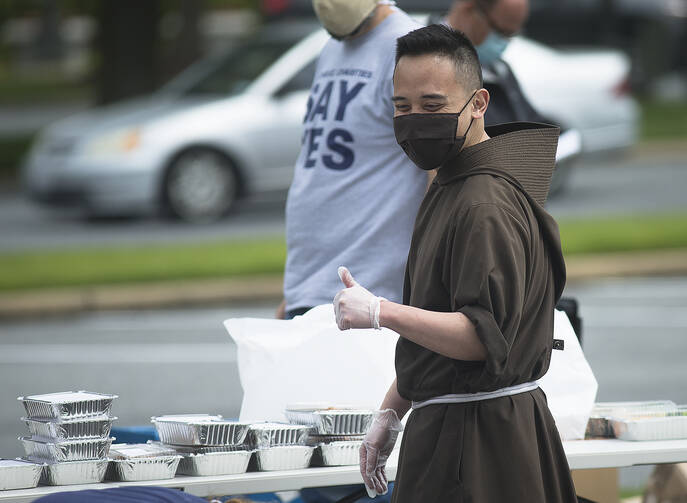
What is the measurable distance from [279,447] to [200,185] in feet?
35.0

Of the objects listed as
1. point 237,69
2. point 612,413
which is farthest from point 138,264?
point 612,413

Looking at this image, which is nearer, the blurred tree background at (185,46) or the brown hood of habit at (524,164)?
the brown hood of habit at (524,164)

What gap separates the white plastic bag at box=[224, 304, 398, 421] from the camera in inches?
163

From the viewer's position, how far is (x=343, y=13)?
427 cm

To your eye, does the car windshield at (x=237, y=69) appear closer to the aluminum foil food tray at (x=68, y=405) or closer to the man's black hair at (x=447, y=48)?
the aluminum foil food tray at (x=68, y=405)

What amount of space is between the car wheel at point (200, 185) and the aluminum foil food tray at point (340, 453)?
10406mm

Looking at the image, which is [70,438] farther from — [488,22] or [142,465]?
[488,22]

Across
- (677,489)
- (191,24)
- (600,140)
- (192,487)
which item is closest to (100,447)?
(192,487)

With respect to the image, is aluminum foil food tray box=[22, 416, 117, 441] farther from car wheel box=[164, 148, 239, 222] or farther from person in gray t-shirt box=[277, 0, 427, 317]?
car wheel box=[164, 148, 239, 222]

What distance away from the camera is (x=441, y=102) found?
2904 millimetres

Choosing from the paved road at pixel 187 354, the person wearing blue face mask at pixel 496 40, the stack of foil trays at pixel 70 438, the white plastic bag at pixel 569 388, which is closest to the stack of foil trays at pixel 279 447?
the stack of foil trays at pixel 70 438

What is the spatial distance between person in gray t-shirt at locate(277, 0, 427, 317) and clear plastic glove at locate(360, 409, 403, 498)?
1136mm

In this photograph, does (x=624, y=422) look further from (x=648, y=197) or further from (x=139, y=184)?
(x=648, y=197)

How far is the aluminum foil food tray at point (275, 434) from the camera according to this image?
3801 millimetres
